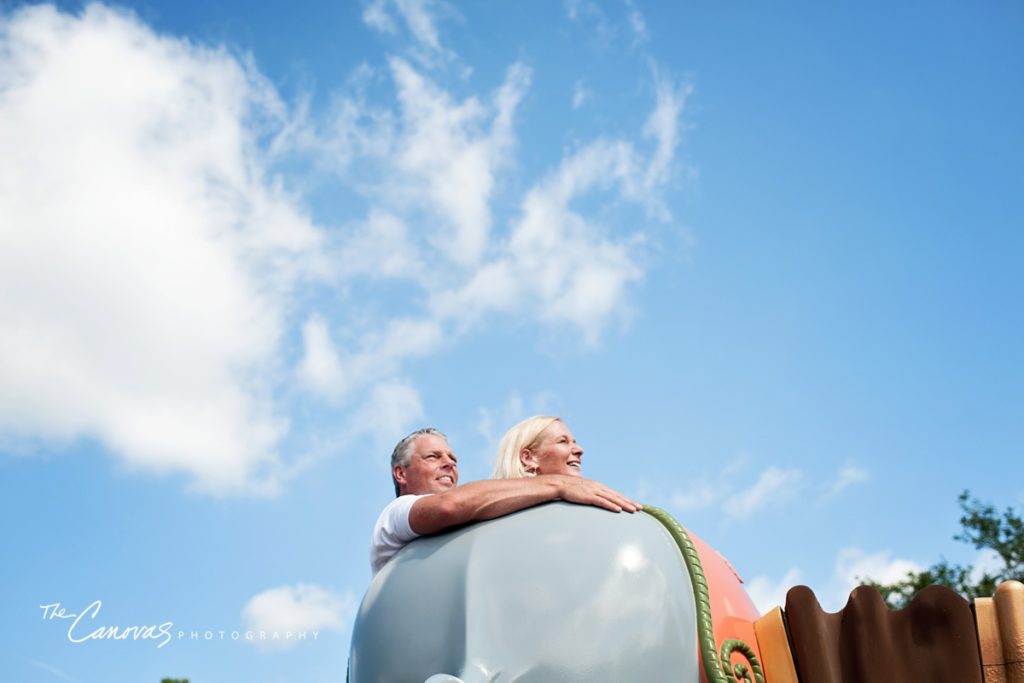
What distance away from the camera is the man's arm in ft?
12.3

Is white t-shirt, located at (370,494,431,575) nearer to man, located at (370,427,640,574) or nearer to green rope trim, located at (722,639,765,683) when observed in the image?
man, located at (370,427,640,574)

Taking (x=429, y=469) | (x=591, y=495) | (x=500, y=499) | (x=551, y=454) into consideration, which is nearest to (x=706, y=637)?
(x=591, y=495)

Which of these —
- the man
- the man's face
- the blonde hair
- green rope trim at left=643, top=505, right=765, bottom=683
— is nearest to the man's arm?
the man

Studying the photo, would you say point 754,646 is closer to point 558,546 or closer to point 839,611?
point 839,611

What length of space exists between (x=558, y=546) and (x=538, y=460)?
2.91 ft

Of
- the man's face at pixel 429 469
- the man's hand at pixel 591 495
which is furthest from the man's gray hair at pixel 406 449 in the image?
→ the man's hand at pixel 591 495

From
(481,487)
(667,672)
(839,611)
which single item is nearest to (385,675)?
(481,487)

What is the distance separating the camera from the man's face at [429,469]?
15.8 feet

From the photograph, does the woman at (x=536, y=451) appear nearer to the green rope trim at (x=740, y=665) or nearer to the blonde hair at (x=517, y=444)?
the blonde hair at (x=517, y=444)

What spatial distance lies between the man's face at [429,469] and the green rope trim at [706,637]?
1.31 m

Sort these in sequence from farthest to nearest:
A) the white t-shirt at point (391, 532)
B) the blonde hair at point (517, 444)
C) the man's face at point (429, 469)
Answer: the man's face at point (429, 469) → the blonde hair at point (517, 444) → the white t-shirt at point (391, 532)

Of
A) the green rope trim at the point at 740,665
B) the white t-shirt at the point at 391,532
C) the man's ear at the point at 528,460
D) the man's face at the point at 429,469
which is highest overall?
the man's face at the point at 429,469

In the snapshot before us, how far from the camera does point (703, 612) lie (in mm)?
3594

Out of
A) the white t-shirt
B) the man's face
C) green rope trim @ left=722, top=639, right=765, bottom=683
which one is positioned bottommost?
green rope trim @ left=722, top=639, right=765, bottom=683
